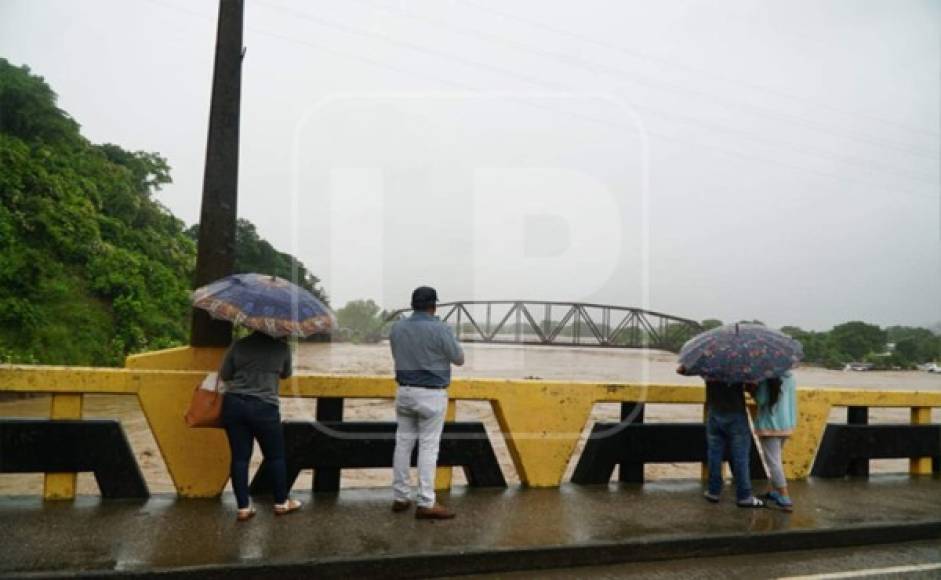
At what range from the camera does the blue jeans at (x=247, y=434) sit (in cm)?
426

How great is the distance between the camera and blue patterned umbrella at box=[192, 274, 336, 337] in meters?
4.08

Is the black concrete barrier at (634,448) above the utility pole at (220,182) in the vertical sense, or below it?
→ below

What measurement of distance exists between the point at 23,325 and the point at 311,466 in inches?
671

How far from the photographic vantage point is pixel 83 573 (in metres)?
3.29

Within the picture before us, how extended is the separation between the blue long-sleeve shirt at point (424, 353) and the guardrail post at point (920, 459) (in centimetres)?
536

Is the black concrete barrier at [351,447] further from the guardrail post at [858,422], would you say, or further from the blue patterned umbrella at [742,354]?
the guardrail post at [858,422]

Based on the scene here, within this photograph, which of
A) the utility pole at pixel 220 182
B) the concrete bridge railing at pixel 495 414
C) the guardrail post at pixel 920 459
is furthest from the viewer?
the guardrail post at pixel 920 459

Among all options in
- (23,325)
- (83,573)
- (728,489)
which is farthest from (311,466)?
(23,325)

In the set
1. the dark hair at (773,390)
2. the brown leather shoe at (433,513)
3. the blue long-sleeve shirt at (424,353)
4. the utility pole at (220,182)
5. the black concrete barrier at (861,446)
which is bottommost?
the brown leather shoe at (433,513)

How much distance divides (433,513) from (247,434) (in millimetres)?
1342

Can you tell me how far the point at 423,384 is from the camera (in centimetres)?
447

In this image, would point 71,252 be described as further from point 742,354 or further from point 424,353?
point 742,354

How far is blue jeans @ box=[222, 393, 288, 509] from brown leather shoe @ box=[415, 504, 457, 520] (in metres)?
0.92

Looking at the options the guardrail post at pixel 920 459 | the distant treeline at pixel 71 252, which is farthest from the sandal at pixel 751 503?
the distant treeline at pixel 71 252
